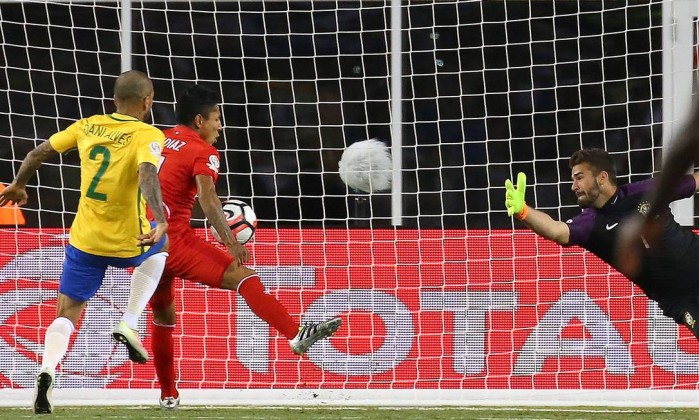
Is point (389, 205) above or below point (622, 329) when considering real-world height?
above

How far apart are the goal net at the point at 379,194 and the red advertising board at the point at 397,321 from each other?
0.6 inches

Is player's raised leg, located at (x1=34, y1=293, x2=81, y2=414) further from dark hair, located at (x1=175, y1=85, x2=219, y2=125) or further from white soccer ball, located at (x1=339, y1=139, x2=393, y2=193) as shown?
white soccer ball, located at (x1=339, y1=139, x2=393, y2=193)

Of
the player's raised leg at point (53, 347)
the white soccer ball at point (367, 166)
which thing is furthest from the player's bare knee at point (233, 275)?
the white soccer ball at point (367, 166)

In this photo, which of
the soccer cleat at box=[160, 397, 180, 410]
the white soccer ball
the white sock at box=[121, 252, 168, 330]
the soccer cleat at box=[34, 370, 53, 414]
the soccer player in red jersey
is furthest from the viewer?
the white soccer ball

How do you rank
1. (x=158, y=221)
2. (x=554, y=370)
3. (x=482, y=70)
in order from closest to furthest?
(x=158, y=221)
(x=554, y=370)
(x=482, y=70)

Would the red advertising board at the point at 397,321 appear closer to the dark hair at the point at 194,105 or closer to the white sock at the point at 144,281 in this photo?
the dark hair at the point at 194,105

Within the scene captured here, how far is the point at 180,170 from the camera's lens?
8.34 metres

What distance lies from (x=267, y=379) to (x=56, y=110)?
3.08 m

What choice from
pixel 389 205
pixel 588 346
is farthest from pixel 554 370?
pixel 389 205

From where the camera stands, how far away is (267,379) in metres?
10.2

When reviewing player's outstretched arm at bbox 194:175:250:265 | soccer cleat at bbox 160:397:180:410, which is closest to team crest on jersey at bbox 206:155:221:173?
player's outstretched arm at bbox 194:175:250:265

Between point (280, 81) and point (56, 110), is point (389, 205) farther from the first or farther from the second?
point (56, 110)

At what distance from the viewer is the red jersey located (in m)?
8.30

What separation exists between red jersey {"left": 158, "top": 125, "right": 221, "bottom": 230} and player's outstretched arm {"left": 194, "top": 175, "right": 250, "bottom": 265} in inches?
7.9
